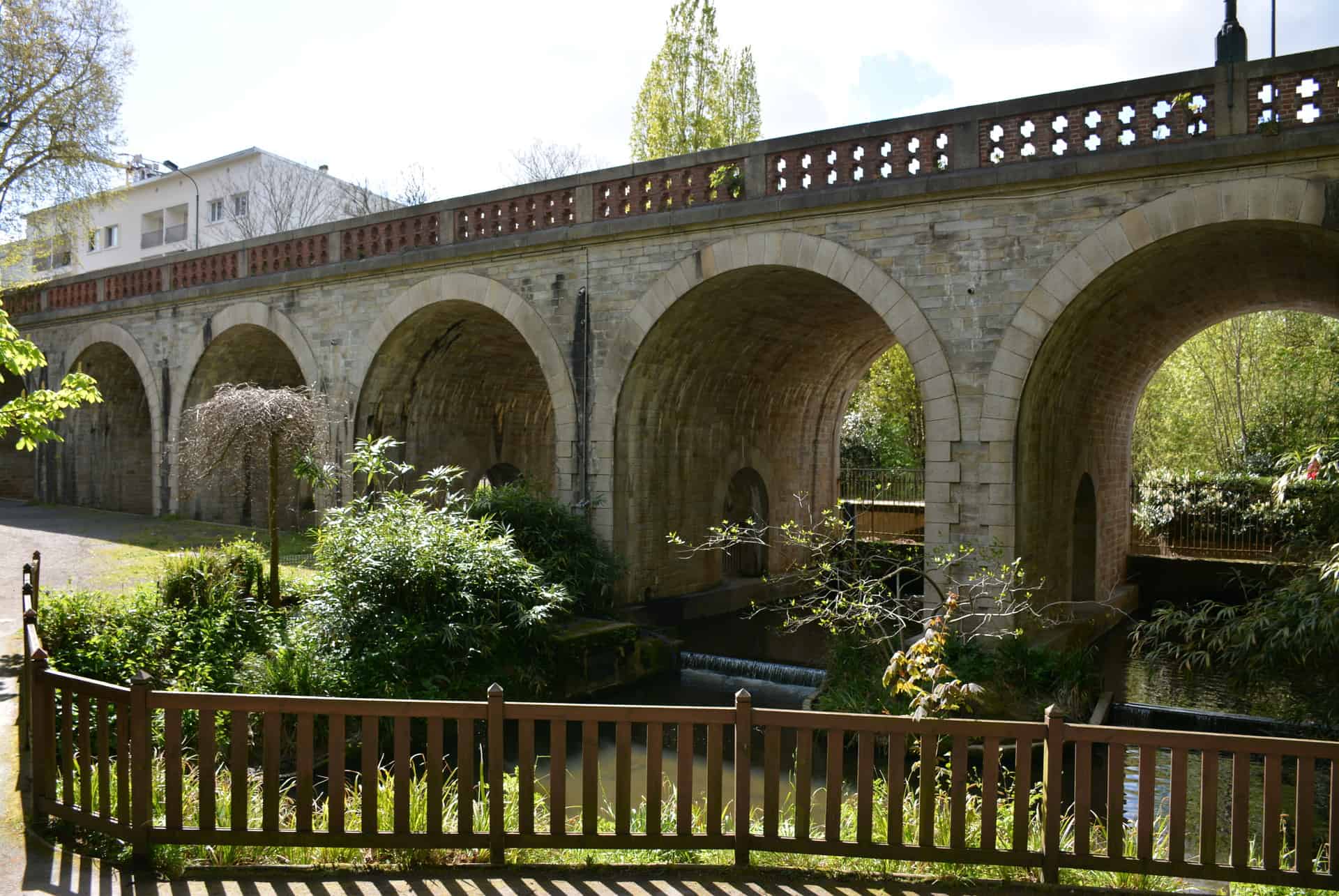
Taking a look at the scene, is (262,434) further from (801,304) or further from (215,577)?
(801,304)

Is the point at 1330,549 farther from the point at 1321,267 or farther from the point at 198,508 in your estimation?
the point at 198,508

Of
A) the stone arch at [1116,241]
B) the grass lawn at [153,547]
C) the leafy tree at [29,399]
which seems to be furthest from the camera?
the grass lawn at [153,547]

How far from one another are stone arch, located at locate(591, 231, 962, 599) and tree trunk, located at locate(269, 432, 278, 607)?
13.2 feet

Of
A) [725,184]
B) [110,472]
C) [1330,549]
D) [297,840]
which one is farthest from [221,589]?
[110,472]

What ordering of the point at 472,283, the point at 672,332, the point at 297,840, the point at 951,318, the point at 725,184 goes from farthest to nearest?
the point at 472,283, the point at 672,332, the point at 725,184, the point at 951,318, the point at 297,840

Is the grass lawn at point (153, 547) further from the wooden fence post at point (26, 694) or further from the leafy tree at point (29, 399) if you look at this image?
the wooden fence post at point (26, 694)

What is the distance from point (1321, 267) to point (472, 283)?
35.1 ft

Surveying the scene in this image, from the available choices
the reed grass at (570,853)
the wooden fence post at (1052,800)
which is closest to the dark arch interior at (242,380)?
the reed grass at (570,853)

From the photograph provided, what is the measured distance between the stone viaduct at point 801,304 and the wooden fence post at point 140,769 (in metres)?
7.79

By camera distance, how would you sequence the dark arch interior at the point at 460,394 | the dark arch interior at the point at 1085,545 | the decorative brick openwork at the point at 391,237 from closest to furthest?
the dark arch interior at the point at 1085,545
the decorative brick openwork at the point at 391,237
the dark arch interior at the point at 460,394

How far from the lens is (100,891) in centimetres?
454

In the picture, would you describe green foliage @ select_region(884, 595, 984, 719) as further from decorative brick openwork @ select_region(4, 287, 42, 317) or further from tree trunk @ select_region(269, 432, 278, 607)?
decorative brick openwork @ select_region(4, 287, 42, 317)

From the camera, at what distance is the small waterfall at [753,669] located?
38.5 ft

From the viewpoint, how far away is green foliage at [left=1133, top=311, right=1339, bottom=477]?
67.6ft
